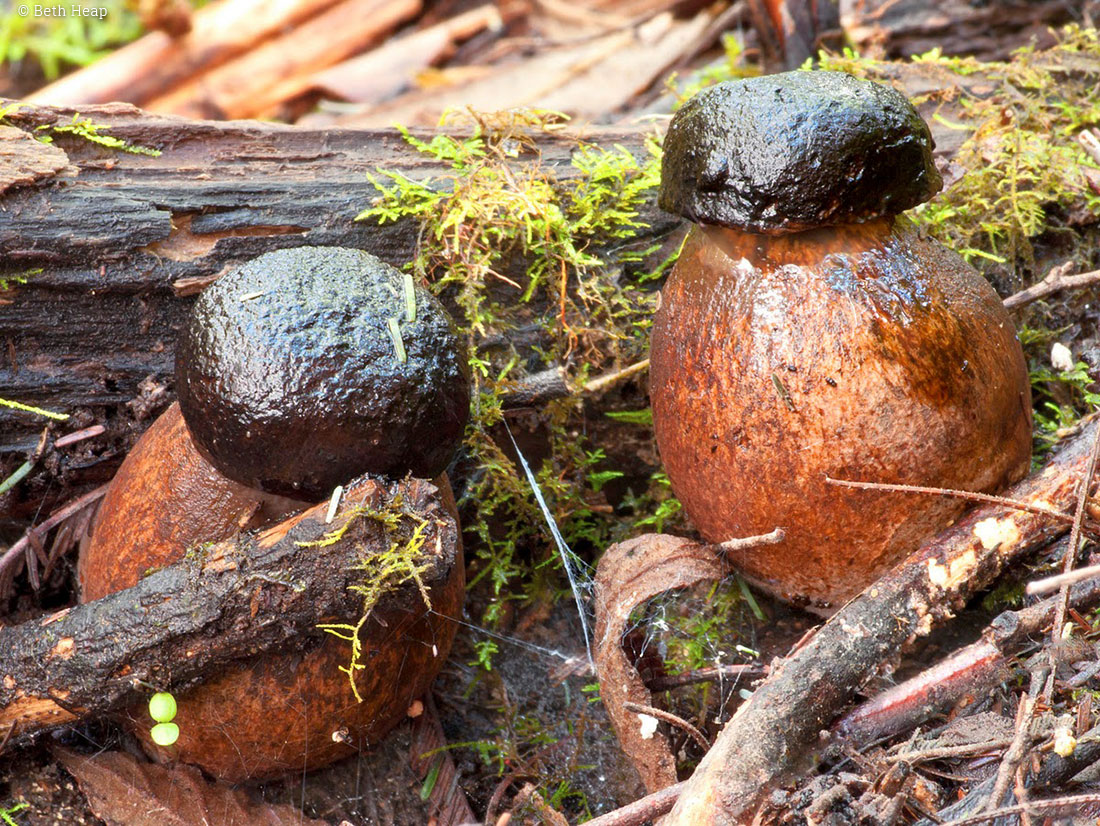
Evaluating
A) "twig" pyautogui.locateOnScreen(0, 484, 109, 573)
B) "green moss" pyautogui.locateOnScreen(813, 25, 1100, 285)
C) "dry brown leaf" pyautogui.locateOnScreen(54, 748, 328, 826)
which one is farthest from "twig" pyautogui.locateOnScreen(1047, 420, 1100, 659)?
"twig" pyautogui.locateOnScreen(0, 484, 109, 573)

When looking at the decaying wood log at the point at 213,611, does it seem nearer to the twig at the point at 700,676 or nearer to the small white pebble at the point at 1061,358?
the twig at the point at 700,676

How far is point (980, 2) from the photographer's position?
512cm

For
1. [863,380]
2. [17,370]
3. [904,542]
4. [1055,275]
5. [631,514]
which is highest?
[17,370]

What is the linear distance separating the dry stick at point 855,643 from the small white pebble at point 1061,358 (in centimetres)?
70

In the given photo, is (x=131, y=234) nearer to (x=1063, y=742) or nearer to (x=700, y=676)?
(x=700, y=676)

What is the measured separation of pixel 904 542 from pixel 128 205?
2.55m

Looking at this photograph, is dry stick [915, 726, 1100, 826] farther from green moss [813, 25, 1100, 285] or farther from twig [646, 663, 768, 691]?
green moss [813, 25, 1100, 285]

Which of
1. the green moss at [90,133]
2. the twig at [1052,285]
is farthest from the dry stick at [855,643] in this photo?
the green moss at [90,133]

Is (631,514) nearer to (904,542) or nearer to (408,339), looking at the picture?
(904,542)

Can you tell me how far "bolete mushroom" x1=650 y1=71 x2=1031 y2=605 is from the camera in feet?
7.77

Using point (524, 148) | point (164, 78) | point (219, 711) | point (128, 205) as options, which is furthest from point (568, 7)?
point (219, 711)

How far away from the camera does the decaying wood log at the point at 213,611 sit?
2.31 m

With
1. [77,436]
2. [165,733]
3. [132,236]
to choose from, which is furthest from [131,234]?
[165,733]

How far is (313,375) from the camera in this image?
90.6 inches
